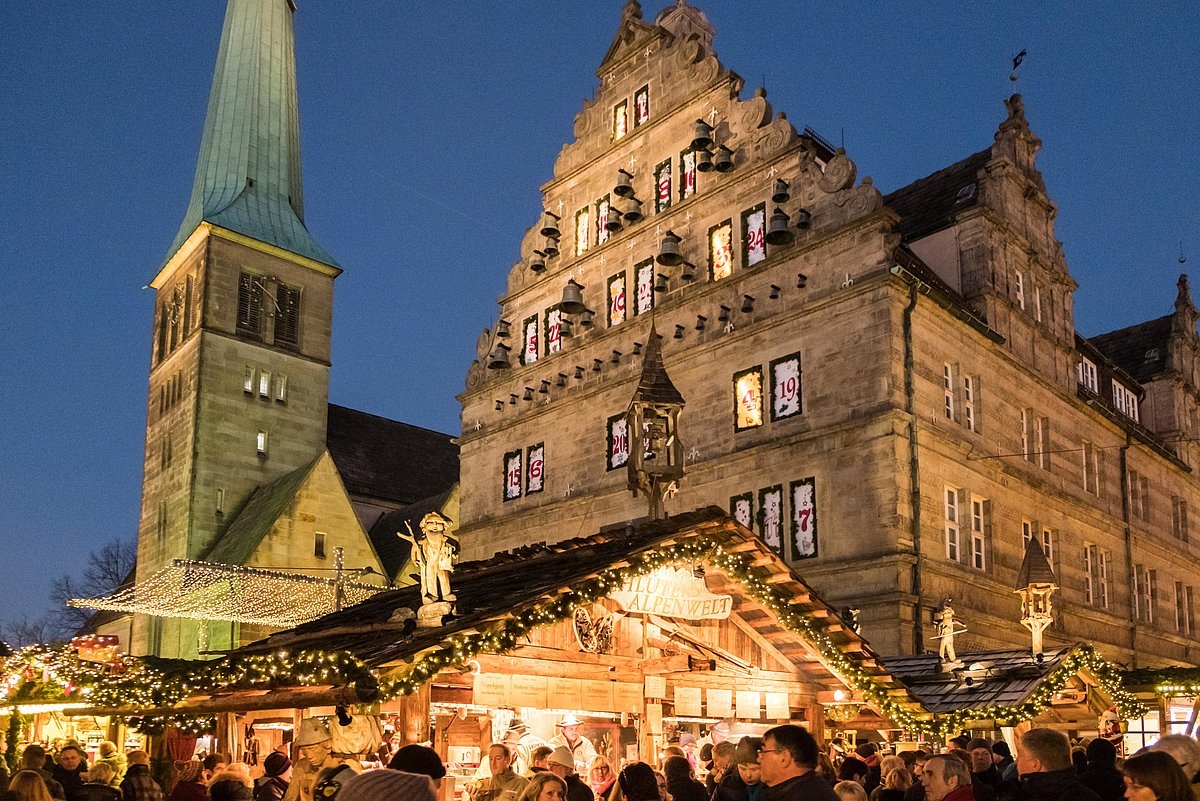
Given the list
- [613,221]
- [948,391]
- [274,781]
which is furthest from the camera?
[613,221]

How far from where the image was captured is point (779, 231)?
25.9 m

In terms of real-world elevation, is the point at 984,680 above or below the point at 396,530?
below

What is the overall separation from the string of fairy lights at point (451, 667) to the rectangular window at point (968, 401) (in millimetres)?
8641

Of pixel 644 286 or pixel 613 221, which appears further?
pixel 613 221

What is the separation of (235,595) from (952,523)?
20.0 m

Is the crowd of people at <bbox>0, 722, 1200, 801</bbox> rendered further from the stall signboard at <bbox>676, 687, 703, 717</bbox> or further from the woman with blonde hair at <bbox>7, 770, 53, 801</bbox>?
the stall signboard at <bbox>676, 687, 703, 717</bbox>

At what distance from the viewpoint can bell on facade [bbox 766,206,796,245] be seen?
26.0 m

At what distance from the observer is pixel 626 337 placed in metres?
30.2

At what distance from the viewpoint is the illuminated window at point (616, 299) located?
30656 millimetres

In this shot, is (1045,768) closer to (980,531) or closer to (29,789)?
(29,789)

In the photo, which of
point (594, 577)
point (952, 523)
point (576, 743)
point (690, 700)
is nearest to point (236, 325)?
point (952, 523)

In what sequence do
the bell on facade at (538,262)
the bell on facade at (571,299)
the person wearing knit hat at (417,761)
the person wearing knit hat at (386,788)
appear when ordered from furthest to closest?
1. the bell on facade at (538,262)
2. the bell on facade at (571,299)
3. the person wearing knit hat at (417,761)
4. the person wearing knit hat at (386,788)

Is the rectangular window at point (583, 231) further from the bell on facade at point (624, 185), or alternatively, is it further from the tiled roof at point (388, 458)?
the tiled roof at point (388, 458)

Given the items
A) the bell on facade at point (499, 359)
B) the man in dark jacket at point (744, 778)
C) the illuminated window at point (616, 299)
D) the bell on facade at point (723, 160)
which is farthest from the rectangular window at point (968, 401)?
the man in dark jacket at point (744, 778)
